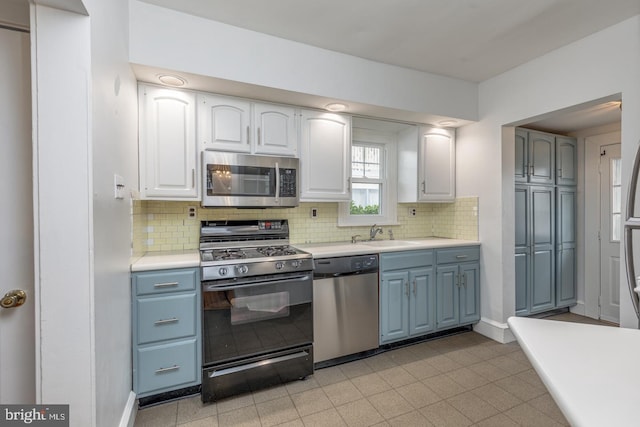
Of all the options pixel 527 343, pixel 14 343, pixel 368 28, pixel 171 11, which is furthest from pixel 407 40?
pixel 14 343

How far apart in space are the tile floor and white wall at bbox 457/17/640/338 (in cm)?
79

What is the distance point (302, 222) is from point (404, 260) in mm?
1048

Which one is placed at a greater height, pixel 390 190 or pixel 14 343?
pixel 390 190

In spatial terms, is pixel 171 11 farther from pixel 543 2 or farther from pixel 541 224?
pixel 541 224

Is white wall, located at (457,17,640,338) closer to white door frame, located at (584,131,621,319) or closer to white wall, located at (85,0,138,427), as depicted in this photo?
white door frame, located at (584,131,621,319)

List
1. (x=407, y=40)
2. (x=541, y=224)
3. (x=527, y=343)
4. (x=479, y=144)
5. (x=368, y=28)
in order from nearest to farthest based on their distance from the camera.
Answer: (x=527, y=343) < (x=368, y=28) < (x=407, y=40) < (x=479, y=144) < (x=541, y=224)

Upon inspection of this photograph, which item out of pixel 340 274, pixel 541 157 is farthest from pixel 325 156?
pixel 541 157

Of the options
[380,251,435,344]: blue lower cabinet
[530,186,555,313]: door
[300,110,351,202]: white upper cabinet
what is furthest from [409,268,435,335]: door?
[530,186,555,313]: door

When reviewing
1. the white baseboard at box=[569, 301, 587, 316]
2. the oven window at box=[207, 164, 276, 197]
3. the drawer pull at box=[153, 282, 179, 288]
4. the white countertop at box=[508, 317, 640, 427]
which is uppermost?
the oven window at box=[207, 164, 276, 197]

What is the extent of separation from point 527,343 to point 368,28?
2209 mm

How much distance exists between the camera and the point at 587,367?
0.81 metres

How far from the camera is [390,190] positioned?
360 centimetres

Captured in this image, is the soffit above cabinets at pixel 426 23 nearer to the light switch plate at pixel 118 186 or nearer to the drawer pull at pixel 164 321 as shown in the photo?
the light switch plate at pixel 118 186

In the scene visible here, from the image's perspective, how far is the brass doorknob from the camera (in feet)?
3.85
